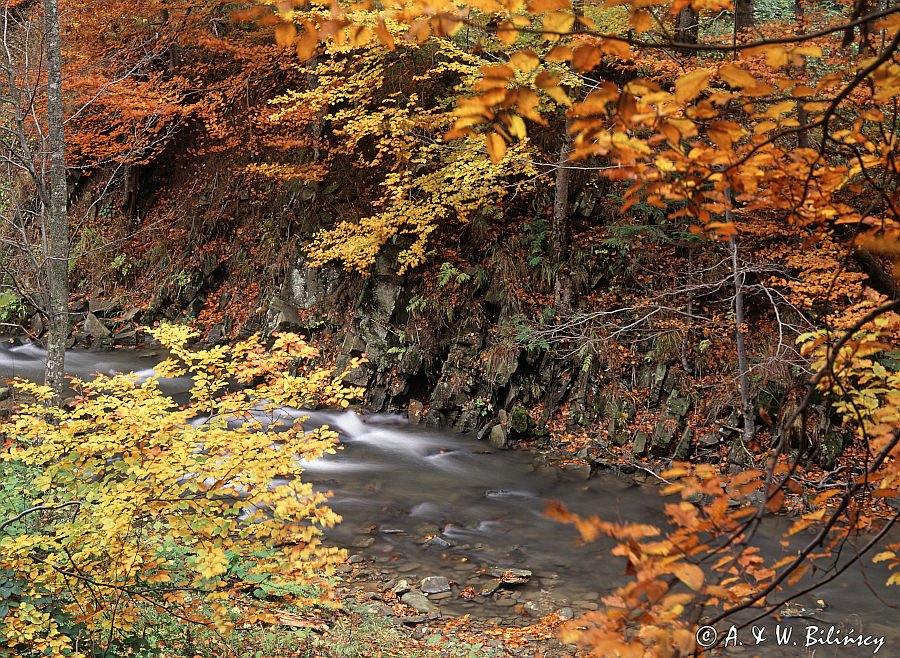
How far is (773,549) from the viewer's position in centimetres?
762

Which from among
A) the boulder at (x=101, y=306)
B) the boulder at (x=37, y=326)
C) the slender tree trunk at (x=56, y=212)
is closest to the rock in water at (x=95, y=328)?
the boulder at (x=101, y=306)

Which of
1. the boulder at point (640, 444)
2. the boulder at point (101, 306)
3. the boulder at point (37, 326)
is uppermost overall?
the boulder at point (101, 306)

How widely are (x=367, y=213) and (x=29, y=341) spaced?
8.31 meters

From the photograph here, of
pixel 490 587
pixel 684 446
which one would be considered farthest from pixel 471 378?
pixel 490 587

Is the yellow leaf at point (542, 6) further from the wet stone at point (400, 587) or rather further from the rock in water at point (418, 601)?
the wet stone at point (400, 587)

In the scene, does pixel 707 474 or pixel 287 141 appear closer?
pixel 707 474

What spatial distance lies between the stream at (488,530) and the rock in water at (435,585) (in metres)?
0.08

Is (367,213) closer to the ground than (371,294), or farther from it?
farther from it

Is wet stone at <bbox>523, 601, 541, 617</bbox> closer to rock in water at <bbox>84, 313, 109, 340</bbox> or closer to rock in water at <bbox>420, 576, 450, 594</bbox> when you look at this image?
rock in water at <bbox>420, 576, 450, 594</bbox>

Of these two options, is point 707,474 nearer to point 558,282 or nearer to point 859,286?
point 859,286

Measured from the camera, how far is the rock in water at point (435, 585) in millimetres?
6938

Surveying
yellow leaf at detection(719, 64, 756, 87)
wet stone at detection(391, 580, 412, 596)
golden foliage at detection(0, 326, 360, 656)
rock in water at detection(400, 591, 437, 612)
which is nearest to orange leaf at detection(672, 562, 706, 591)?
yellow leaf at detection(719, 64, 756, 87)

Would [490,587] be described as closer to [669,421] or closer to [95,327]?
[669,421]

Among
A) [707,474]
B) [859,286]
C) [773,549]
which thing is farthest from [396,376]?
[707,474]
